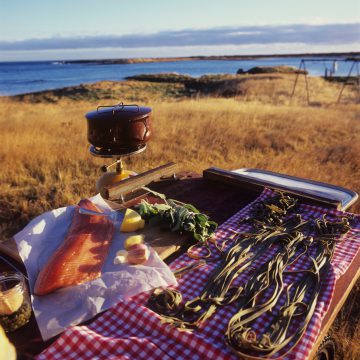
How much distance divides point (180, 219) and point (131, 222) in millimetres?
265

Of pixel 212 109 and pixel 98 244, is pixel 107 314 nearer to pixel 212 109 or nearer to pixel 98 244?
pixel 98 244

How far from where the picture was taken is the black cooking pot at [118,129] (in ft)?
7.82

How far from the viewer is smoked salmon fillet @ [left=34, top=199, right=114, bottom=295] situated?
1541mm

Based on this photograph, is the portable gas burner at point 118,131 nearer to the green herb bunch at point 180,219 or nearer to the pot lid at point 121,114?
the pot lid at point 121,114

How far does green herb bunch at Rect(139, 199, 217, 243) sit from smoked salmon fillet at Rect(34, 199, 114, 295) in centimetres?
22

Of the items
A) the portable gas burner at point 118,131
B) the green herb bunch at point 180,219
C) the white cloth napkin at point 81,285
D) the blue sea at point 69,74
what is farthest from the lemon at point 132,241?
the blue sea at point 69,74

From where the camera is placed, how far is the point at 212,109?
11.2 meters

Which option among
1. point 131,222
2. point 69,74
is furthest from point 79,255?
point 69,74

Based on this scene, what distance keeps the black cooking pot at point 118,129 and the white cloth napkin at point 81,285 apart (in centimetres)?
74

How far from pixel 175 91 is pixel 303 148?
22279 millimetres

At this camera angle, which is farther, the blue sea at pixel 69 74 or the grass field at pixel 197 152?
the blue sea at pixel 69 74

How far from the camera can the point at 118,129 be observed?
240 centimetres

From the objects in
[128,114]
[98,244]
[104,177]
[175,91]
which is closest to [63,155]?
[104,177]

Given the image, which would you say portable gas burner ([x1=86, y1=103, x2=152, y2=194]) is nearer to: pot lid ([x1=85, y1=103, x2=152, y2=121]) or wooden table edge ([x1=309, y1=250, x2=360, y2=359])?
pot lid ([x1=85, y1=103, x2=152, y2=121])
